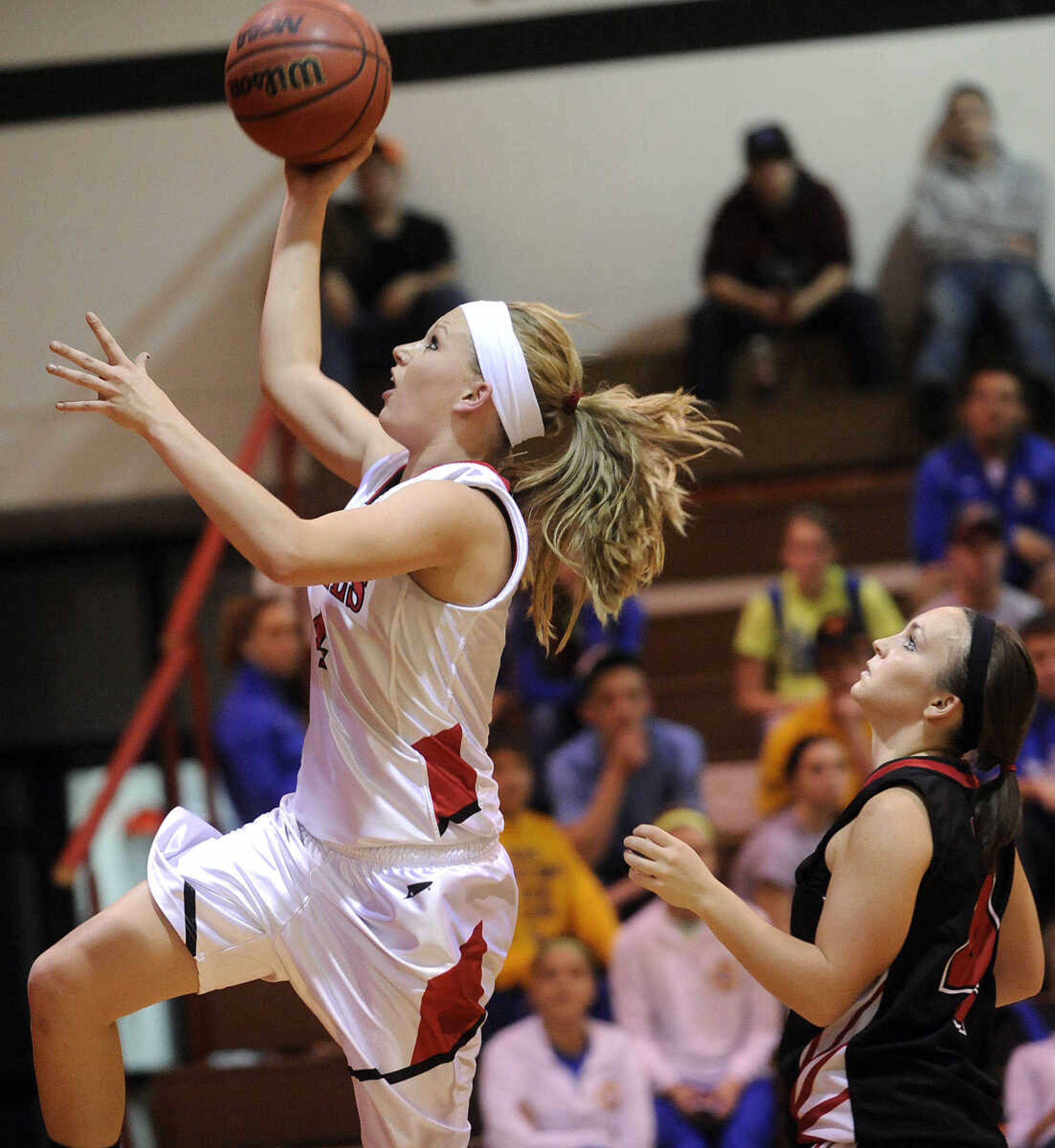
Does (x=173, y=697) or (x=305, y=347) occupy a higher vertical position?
(x=305, y=347)

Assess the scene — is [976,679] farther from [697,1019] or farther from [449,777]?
[697,1019]

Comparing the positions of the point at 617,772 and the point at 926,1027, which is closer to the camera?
the point at 926,1027

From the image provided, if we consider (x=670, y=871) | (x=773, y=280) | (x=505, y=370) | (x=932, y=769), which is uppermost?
(x=773, y=280)

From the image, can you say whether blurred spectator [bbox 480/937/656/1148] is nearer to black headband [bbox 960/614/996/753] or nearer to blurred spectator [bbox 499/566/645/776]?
blurred spectator [bbox 499/566/645/776]

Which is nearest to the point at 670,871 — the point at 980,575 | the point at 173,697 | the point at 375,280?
the point at 173,697

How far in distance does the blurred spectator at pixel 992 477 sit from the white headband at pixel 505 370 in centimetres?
385

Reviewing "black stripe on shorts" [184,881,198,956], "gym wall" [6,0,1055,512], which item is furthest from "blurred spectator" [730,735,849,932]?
"gym wall" [6,0,1055,512]

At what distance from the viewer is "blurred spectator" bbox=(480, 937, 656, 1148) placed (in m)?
4.32

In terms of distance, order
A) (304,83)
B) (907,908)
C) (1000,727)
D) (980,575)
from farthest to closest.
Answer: (980,575)
(304,83)
(1000,727)
(907,908)

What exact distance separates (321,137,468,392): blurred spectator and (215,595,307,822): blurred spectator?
2272mm

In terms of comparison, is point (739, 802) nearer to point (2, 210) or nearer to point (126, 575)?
point (126, 575)

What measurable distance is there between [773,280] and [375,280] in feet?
5.89

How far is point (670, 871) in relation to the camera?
7.32 feet

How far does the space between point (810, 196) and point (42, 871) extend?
5.13 m
